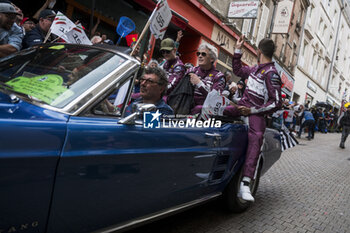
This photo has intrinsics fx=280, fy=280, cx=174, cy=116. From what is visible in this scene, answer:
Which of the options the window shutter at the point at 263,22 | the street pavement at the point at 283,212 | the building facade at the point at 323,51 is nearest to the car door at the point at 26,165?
the street pavement at the point at 283,212

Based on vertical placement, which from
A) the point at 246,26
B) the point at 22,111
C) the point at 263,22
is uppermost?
the point at 263,22

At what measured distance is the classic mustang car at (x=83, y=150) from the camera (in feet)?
4.35

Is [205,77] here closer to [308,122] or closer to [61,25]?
[61,25]

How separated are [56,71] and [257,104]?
92.9 inches

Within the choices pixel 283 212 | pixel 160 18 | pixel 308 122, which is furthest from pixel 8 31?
pixel 308 122

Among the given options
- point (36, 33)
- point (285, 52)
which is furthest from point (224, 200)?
point (285, 52)

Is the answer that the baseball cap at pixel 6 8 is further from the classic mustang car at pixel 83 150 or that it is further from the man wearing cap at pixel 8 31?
the classic mustang car at pixel 83 150

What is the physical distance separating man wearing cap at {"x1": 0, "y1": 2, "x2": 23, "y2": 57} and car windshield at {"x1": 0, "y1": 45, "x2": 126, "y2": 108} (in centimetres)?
151

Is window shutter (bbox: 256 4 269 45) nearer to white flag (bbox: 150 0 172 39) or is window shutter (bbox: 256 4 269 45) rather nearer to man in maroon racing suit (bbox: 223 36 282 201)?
white flag (bbox: 150 0 172 39)


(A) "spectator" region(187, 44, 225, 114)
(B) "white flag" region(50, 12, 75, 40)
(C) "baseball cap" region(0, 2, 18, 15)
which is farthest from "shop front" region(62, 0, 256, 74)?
(A) "spectator" region(187, 44, 225, 114)

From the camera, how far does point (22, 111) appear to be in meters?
1.47

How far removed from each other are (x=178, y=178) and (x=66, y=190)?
37.5 inches

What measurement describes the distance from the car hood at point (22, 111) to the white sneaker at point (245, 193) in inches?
91.0

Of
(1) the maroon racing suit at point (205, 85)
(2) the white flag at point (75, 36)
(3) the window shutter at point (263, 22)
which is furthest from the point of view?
(3) the window shutter at point (263, 22)
